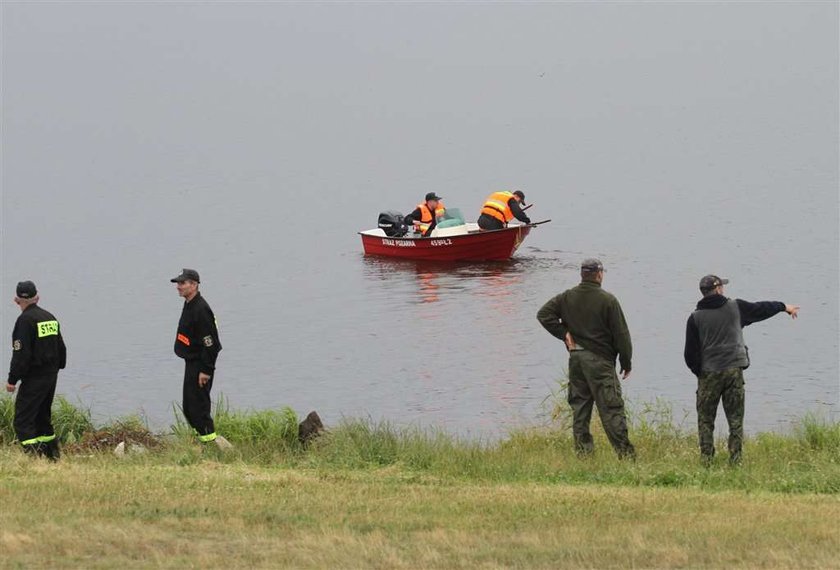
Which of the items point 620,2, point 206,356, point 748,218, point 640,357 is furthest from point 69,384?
point 620,2

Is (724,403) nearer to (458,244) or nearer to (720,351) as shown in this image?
(720,351)

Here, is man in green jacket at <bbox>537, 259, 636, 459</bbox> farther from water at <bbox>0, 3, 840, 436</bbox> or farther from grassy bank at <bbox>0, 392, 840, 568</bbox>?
water at <bbox>0, 3, 840, 436</bbox>

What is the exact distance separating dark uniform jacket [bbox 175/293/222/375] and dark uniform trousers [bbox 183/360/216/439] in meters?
0.10

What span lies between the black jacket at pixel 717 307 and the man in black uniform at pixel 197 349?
14.6 feet

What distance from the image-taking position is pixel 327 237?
53312mm

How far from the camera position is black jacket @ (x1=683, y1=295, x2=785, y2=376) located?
13328 millimetres

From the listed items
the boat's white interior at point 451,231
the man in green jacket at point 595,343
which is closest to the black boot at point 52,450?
the man in green jacket at point 595,343

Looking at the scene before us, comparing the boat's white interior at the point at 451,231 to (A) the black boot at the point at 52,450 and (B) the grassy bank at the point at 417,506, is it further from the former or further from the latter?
(A) the black boot at the point at 52,450

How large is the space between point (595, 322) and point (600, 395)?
663mm

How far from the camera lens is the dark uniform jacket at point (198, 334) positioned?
14555 mm

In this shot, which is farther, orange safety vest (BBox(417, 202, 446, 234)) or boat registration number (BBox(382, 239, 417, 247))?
boat registration number (BBox(382, 239, 417, 247))

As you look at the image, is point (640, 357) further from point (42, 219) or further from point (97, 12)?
point (97, 12)

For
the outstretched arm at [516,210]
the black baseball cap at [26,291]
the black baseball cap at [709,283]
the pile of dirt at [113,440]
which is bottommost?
the pile of dirt at [113,440]

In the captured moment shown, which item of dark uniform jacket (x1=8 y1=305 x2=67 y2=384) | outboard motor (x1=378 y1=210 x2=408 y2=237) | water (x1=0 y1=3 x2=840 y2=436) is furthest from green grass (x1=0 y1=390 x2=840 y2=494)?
outboard motor (x1=378 y1=210 x2=408 y2=237)
